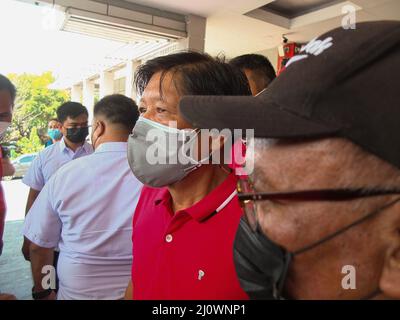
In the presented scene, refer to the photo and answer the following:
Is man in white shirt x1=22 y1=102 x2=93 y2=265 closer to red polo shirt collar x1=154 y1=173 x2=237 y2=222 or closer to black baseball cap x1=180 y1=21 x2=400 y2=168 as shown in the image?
red polo shirt collar x1=154 y1=173 x2=237 y2=222

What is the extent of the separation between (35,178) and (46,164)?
14 cm

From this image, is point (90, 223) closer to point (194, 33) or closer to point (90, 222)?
point (90, 222)

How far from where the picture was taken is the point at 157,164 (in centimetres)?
109

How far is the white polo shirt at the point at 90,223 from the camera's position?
142 cm

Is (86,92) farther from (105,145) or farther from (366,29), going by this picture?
(366,29)

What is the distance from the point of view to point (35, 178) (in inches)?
96.1

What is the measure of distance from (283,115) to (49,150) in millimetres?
2535

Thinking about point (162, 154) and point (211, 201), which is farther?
point (162, 154)

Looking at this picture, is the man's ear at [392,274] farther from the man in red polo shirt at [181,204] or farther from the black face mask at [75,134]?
the black face mask at [75,134]

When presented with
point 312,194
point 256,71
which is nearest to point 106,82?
point 256,71

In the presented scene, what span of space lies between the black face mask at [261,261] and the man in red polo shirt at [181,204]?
20 centimetres

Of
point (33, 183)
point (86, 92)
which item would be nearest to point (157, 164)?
point (33, 183)

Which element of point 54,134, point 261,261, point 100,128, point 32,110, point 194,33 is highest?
point 194,33

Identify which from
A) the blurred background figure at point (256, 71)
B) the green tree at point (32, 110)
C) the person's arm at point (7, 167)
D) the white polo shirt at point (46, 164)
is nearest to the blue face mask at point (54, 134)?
the green tree at point (32, 110)
